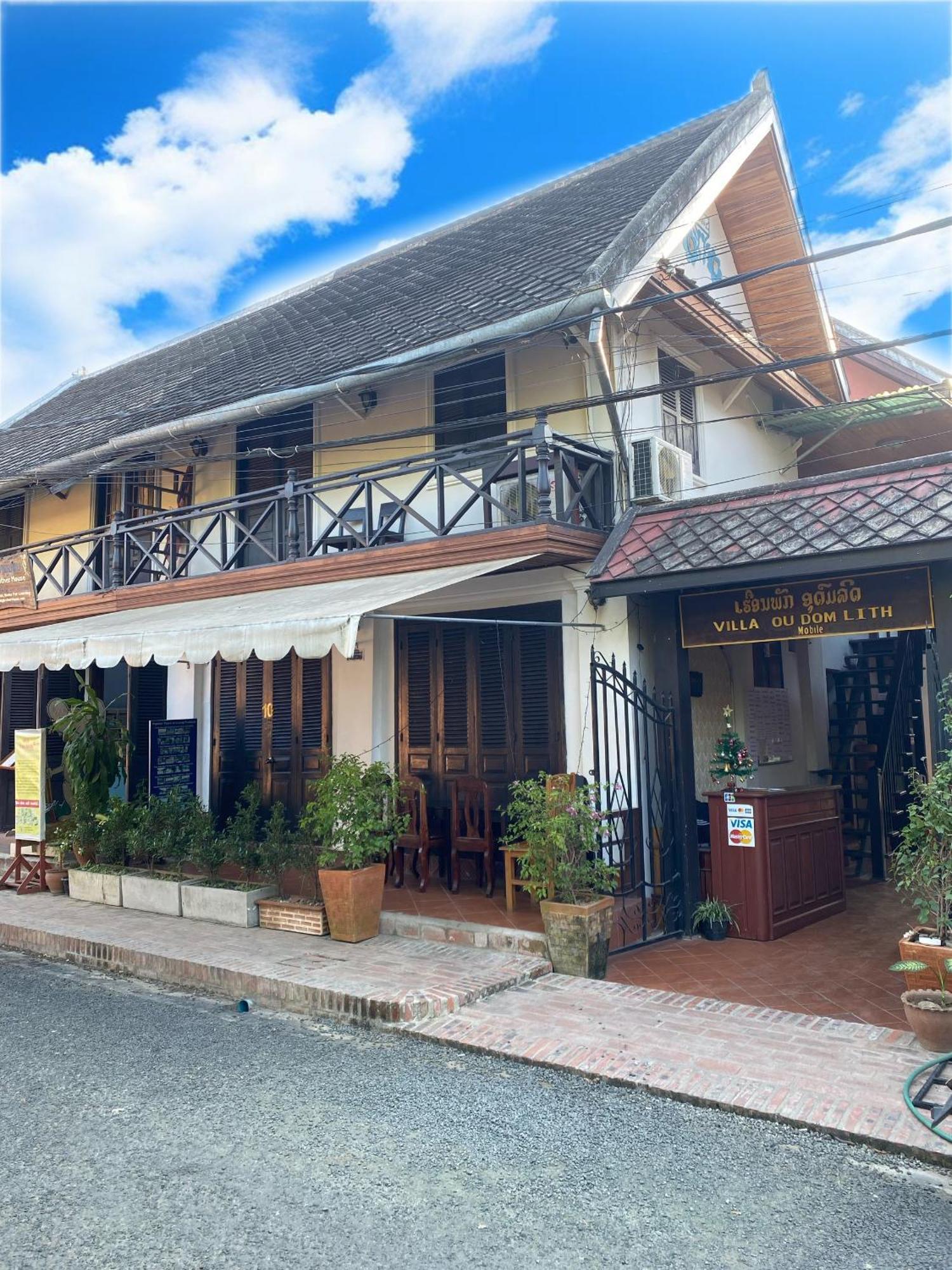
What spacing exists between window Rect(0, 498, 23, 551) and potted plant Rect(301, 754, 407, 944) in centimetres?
1114

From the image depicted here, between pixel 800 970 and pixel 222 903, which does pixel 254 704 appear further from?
pixel 800 970

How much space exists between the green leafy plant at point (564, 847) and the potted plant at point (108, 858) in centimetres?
537

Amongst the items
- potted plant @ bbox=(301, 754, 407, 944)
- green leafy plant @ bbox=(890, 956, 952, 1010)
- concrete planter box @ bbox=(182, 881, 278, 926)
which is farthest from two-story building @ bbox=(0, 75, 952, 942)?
green leafy plant @ bbox=(890, 956, 952, 1010)

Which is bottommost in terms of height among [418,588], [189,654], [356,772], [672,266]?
[356,772]

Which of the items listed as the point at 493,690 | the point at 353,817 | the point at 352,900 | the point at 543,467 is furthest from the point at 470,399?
the point at 352,900

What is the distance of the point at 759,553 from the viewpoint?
7547mm

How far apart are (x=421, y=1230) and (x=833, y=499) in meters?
6.34

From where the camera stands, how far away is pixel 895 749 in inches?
475

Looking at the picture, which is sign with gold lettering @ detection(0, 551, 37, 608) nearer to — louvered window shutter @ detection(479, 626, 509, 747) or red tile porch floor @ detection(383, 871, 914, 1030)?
louvered window shutter @ detection(479, 626, 509, 747)

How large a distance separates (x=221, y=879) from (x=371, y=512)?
4.37 m

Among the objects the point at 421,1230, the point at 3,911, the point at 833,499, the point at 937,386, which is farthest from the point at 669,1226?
the point at 937,386

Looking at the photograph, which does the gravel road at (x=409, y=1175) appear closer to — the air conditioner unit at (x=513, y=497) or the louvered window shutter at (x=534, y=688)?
the louvered window shutter at (x=534, y=688)

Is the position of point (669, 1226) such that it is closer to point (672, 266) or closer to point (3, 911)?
point (3, 911)

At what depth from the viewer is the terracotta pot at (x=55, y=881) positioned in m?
11.1
